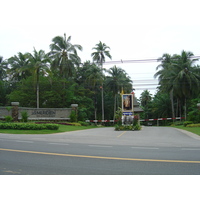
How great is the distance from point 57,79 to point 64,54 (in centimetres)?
493

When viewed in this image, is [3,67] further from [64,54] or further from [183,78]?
[183,78]

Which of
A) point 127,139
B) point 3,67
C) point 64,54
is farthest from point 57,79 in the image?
point 127,139

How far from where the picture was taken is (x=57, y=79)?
1767 inches

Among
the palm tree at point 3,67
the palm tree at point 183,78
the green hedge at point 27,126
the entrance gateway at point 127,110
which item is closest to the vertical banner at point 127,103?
the entrance gateway at point 127,110

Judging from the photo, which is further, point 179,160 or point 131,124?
point 131,124

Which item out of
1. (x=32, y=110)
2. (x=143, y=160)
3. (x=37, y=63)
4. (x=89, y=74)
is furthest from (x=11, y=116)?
(x=143, y=160)

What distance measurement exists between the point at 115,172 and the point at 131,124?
831 inches

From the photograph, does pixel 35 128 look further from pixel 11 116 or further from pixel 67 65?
pixel 67 65

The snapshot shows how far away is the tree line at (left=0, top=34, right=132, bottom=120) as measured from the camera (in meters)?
37.8

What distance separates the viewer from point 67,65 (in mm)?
44594

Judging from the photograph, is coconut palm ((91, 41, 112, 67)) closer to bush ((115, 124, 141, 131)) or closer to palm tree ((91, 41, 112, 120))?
palm tree ((91, 41, 112, 120))

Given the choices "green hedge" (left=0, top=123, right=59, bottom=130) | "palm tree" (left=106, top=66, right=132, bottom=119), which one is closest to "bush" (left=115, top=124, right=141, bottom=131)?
"green hedge" (left=0, top=123, right=59, bottom=130)

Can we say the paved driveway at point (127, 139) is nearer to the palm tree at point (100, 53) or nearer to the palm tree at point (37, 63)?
the palm tree at point (37, 63)

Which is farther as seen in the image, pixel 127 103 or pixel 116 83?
pixel 116 83
